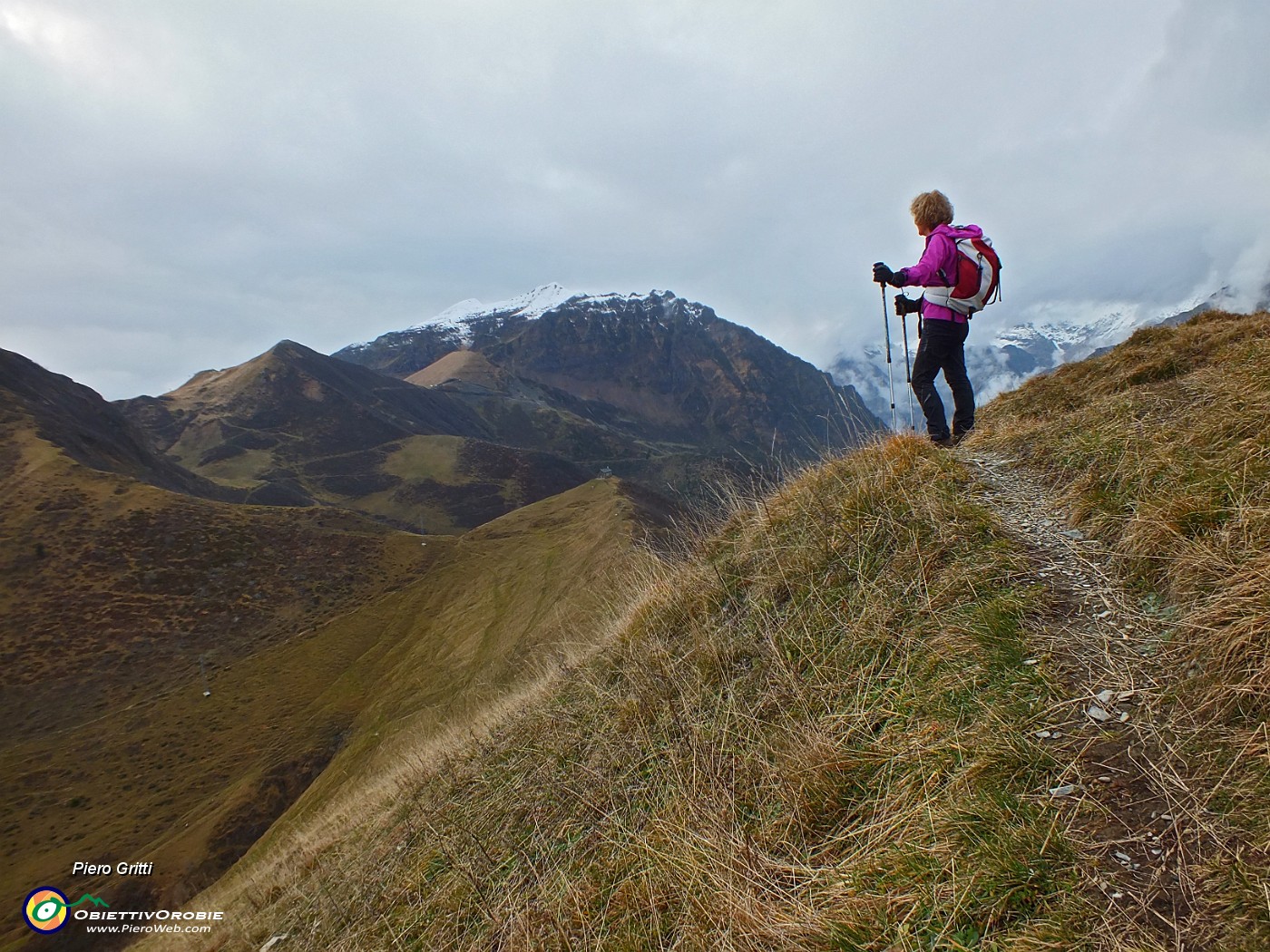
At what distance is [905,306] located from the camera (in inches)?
241

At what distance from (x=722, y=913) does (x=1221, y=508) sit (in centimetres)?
292

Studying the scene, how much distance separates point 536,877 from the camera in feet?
11.0

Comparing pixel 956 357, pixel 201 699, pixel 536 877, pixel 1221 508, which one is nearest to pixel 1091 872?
pixel 1221 508

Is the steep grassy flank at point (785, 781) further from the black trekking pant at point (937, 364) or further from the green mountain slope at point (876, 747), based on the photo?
the black trekking pant at point (937, 364)

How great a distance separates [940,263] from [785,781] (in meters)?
4.78

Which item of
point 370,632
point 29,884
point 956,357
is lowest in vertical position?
point 29,884

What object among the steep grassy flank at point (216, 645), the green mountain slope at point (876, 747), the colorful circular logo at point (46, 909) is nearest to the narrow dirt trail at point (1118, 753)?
the green mountain slope at point (876, 747)

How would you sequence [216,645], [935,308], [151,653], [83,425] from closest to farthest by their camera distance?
[935,308] → [151,653] → [216,645] → [83,425]

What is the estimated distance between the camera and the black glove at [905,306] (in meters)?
6.02

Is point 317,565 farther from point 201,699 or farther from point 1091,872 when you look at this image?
point 1091,872

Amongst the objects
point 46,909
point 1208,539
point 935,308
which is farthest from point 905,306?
point 46,909

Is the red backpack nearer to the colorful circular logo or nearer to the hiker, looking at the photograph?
the hiker

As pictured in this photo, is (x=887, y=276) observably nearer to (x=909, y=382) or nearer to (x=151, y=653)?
(x=909, y=382)

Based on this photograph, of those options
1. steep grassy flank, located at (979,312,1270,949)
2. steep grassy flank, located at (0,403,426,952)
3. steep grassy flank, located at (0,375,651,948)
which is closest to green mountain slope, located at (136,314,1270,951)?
steep grassy flank, located at (979,312,1270,949)
